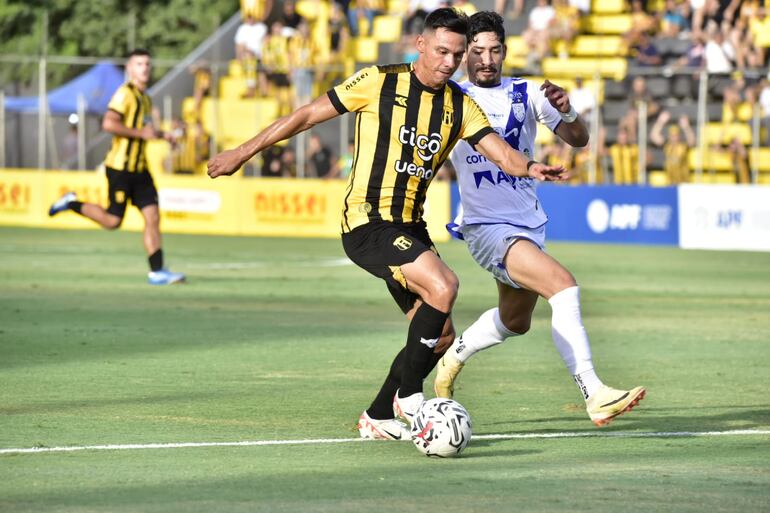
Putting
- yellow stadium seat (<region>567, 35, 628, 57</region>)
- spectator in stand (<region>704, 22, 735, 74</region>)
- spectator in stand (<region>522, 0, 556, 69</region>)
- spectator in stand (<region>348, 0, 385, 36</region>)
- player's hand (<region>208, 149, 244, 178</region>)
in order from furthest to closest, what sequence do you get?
spectator in stand (<region>348, 0, 385, 36</region>) < yellow stadium seat (<region>567, 35, 628, 57</region>) < spectator in stand (<region>522, 0, 556, 69</region>) < spectator in stand (<region>704, 22, 735, 74</region>) < player's hand (<region>208, 149, 244, 178</region>)

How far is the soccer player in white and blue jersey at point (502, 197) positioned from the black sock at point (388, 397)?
33.3 inches

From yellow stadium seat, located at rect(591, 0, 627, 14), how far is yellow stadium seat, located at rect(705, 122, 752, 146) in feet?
20.1

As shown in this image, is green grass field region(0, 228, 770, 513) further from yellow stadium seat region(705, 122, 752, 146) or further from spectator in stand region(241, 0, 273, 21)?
spectator in stand region(241, 0, 273, 21)

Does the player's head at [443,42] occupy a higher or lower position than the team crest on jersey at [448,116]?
higher

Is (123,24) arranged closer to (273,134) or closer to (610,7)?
(610,7)

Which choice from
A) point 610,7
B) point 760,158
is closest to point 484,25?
point 760,158

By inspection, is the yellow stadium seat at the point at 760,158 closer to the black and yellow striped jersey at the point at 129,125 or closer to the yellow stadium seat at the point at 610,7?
the yellow stadium seat at the point at 610,7

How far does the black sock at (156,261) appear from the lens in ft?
57.6

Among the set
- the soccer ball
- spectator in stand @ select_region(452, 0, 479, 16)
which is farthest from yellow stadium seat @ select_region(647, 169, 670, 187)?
the soccer ball

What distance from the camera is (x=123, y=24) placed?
55531mm

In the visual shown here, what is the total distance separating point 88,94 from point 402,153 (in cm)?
3375

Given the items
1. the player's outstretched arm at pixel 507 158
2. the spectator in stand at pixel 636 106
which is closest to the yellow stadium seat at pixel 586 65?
the spectator in stand at pixel 636 106

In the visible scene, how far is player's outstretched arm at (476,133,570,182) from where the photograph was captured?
770 cm

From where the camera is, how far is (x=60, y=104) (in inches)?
1597
